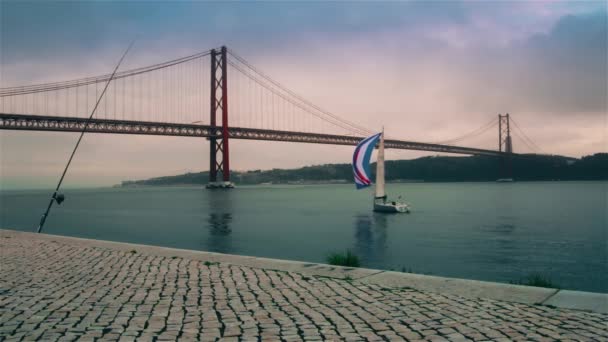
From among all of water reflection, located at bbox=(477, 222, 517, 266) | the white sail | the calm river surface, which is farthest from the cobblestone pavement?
the white sail

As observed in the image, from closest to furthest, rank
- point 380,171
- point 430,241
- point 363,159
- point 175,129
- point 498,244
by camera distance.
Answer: point 498,244 → point 430,241 → point 363,159 → point 380,171 → point 175,129

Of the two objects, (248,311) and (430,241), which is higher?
(248,311)

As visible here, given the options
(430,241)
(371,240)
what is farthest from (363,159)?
(430,241)

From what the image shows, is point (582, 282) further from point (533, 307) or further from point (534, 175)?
point (534, 175)

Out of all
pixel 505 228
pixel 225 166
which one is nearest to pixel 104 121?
pixel 225 166

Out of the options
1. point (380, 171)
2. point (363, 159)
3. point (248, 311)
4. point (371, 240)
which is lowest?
point (371, 240)

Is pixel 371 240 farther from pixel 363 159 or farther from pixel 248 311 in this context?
pixel 248 311

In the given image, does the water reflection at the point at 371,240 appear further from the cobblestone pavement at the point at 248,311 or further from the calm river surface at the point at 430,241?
the cobblestone pavement at the point at 248,311

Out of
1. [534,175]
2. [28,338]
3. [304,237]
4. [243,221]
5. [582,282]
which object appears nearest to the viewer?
[28,338]
